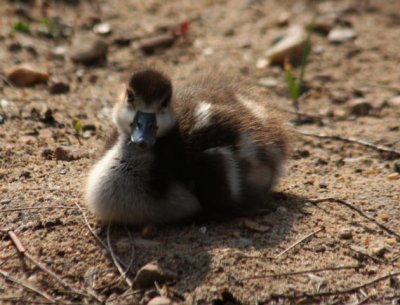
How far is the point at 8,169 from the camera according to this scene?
16.0 ft

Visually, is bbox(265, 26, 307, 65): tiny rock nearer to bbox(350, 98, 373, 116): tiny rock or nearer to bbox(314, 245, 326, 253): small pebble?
bbox(350, 98, 373, 116): tiny rock

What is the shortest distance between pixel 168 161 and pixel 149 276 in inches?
30.5

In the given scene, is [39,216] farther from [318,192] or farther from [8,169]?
[318,192]

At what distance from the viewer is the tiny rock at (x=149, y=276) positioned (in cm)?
356

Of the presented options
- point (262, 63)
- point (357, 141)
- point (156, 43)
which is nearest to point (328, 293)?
point (357, 141)

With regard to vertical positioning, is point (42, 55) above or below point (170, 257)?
below

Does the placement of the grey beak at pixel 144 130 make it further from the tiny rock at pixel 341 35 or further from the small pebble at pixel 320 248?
the tiny rock at pixel 341 35

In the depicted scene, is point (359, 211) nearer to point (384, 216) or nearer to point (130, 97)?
point (384, 216)

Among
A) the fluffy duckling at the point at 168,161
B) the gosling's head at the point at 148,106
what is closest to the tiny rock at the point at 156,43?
the fluffy duckling at the point at 168,161

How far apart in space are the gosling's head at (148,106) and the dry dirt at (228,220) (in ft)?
1.82

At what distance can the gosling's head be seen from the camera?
13.2 feet

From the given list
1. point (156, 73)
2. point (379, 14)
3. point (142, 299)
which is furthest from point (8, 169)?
point (379, 14)

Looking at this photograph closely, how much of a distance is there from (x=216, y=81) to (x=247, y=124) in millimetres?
705

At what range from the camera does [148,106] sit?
4074mm
